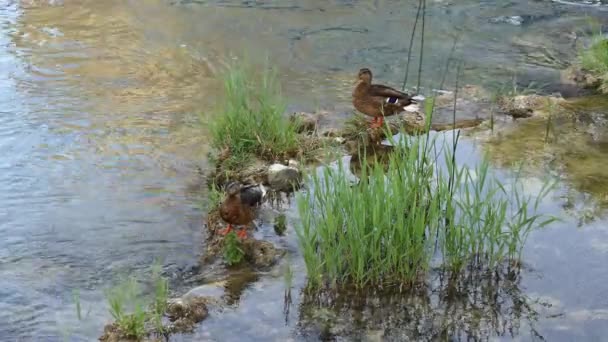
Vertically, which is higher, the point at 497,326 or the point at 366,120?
the point at 366,120

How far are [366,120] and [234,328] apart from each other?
122 inches

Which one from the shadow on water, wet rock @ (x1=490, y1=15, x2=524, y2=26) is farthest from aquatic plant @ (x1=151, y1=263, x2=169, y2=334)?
wet rock @ (x1=490, y1=15, x2=524, y2=26)

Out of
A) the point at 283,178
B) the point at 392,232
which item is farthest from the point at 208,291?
the point at 283,178

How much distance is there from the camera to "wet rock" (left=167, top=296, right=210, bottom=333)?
4070 millimetres

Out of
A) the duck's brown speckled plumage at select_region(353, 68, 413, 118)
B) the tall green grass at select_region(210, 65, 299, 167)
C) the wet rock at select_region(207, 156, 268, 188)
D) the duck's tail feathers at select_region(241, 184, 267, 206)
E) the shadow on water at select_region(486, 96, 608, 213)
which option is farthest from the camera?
the duck's brown speckled plumage at select_region(353, 68, 413, 118)

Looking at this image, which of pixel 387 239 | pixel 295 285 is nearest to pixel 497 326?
pixel 387 239

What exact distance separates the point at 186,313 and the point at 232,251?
0.72m

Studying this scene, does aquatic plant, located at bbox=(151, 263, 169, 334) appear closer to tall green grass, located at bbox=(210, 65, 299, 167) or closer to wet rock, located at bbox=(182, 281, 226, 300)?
wet rock, located at bbox=(182, 281, 226, 300)

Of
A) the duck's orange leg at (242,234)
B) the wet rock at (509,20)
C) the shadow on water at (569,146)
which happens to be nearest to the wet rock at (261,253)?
the duck's orange leg at (242,234)

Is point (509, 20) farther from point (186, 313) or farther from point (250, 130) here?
point (186, 313)

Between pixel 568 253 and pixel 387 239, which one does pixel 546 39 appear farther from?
pixel 387 239

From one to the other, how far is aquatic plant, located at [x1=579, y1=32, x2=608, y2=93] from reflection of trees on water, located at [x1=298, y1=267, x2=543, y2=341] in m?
3.87

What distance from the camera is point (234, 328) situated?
4098 millimetres

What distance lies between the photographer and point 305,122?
6785mm
